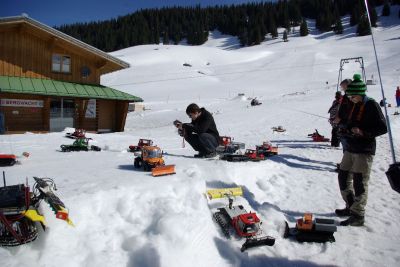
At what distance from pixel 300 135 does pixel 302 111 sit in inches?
331

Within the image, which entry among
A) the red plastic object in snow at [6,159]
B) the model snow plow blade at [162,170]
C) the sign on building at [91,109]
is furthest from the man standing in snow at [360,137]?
the sign on building at [91,109]

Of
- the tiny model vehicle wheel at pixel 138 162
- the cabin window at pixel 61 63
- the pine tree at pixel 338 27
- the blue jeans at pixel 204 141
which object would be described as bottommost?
the tiny model vehicle wheel at pixel 138 162

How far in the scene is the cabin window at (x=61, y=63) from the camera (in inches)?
803

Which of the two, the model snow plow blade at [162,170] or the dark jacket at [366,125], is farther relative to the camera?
the model snow plow blade at [162,170]

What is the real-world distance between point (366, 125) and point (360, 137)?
22 centimetres

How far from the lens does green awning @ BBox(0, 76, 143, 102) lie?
57.7 feet

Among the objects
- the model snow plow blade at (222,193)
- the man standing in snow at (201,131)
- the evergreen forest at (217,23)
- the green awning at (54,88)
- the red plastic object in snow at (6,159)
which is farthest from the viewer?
the evergreen forest at (217,23)

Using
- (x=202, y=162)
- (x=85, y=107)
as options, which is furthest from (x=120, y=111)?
(x=202, y=162)

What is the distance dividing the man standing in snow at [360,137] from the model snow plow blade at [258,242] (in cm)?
156

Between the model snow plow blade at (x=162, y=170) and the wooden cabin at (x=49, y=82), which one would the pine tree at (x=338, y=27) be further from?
the model snow plow blade at (x=162, y=170)

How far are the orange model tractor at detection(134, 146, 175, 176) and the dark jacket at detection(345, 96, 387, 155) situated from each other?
3262mm

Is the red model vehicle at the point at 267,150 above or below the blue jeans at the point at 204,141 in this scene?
below

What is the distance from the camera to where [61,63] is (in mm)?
20672

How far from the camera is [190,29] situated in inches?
5084
